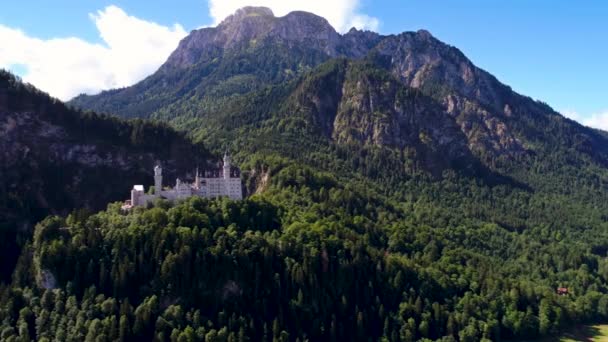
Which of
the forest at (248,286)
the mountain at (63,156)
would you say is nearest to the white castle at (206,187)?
the forest at (248,286)

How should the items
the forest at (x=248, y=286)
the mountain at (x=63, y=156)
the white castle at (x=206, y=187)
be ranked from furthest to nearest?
the mountain at (x=63, y=156) → the white castle at (x=206, y=187) → the forest at (x=248, y=286)

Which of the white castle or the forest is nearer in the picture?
the forest

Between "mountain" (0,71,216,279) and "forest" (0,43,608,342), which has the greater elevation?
"mountain" (0,71,216,279)

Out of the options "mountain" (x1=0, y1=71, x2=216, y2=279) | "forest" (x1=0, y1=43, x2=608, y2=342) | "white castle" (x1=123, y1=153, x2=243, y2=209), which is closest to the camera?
"forest" (x1=0, y1=43, x2=608, y2=342)

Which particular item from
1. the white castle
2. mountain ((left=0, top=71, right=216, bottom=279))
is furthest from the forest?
mountain ((left=0, top=71, right=216, bottom=279))

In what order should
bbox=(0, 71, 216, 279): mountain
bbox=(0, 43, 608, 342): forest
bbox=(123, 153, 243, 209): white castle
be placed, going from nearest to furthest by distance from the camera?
bbox=(0, 43, 608, 342): forest → bbox=(123, 153, 243, 209): white castle → bbox=(0, 71, 216, 279): mountain

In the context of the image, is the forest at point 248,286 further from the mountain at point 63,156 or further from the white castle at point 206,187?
the mountain at point 63,156

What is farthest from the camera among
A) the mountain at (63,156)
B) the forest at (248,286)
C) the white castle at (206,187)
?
the mountain at (63,156)

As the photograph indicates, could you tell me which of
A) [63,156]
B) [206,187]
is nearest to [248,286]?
[206,187]

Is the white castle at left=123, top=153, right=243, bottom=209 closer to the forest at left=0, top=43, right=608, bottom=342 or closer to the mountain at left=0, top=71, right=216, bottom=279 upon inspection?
the forest at left=0, top=43, right=608, bottom=342
